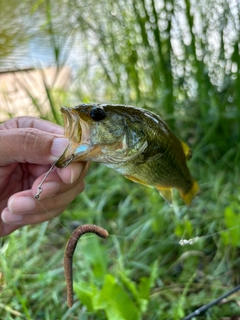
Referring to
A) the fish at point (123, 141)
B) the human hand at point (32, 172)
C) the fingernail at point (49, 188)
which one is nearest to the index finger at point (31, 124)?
the human hand at point (32, 172)

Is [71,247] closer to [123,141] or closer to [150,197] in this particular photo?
[123,141]

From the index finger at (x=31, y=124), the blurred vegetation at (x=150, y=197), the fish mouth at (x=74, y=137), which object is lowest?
the blurred vegetation at (x=150, y=197)

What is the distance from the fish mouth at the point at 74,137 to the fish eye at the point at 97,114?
15mm

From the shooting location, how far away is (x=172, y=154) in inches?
28.2

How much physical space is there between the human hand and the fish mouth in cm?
8

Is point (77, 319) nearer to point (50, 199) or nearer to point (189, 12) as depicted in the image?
point (50, 199)

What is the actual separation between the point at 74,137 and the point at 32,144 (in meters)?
0.15

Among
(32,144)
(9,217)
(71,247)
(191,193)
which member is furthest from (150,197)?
(71,247)

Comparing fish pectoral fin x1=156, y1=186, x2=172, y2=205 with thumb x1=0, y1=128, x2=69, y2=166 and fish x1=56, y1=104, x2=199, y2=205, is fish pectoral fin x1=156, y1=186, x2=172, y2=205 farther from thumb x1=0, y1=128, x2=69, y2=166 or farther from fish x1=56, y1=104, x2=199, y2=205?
thumb x1=0, y1=128, x2=69, y2=166

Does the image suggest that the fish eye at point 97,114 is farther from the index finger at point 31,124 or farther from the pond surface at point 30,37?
the pond surface at point 30,37

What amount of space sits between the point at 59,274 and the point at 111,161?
2.54 ft

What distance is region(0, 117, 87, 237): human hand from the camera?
70 centimetres

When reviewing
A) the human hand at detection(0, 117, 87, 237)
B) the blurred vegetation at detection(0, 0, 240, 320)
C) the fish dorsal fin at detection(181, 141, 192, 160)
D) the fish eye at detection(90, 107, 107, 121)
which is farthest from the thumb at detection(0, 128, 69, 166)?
the blurred vegetation at detection(0, 0, 240, 320)

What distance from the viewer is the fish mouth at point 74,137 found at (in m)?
0.57
